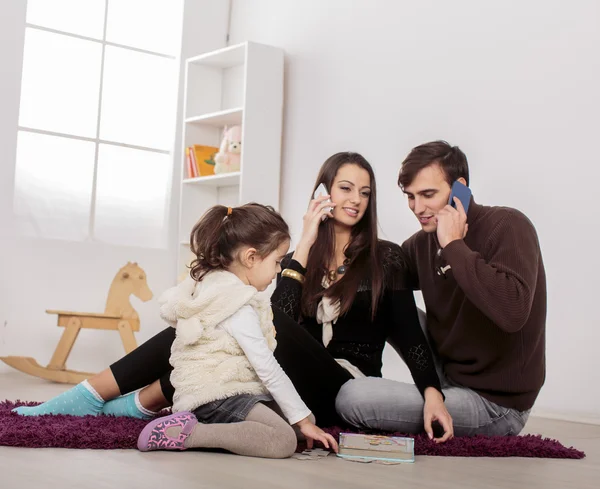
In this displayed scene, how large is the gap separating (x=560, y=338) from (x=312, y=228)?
4.58 feet

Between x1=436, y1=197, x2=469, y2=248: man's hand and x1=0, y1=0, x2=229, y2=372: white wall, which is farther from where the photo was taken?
x1=0, y1=0, x2=229, y2=372: white wall

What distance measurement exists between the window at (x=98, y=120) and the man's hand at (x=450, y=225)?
10.0ft

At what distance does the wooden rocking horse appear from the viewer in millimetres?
3920

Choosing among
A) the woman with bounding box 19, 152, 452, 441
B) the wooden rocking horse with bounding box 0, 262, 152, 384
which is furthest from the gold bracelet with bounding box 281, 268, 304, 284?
the wooden rocking horse with bounding box 0, 262, 152, 384

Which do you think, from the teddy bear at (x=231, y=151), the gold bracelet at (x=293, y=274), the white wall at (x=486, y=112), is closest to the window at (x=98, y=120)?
the teddy bear at (x=231, y=151)

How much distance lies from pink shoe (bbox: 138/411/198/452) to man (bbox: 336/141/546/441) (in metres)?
0.45

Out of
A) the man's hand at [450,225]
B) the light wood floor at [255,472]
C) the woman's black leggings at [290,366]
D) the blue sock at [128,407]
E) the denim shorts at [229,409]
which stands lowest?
the light wood floor at [255,472]

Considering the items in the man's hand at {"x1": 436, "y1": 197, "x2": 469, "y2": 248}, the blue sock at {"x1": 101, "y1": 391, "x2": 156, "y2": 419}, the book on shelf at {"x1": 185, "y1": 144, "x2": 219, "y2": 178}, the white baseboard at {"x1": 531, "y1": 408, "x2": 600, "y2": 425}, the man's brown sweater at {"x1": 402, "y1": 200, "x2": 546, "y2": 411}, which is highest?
the book on shelf at {"x1": 185, "y1": 144, "x2": 219, "y2": 178}

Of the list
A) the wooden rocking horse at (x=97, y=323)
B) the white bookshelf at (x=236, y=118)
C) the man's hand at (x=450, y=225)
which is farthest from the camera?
the white bookshelf at (x=236, y=118)

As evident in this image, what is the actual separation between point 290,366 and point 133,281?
2.43 m

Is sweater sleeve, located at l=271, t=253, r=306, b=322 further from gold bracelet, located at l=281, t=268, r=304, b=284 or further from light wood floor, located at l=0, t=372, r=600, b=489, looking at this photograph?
light wood floor, located at l=0, t=372, r=600, b=489

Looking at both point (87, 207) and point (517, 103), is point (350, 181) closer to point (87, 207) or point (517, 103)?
point (517, 103)

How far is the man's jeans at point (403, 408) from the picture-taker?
6.66 feet

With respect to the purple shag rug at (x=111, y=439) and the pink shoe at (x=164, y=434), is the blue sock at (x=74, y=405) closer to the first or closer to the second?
the purple shag rug at (x=111, y=439)
